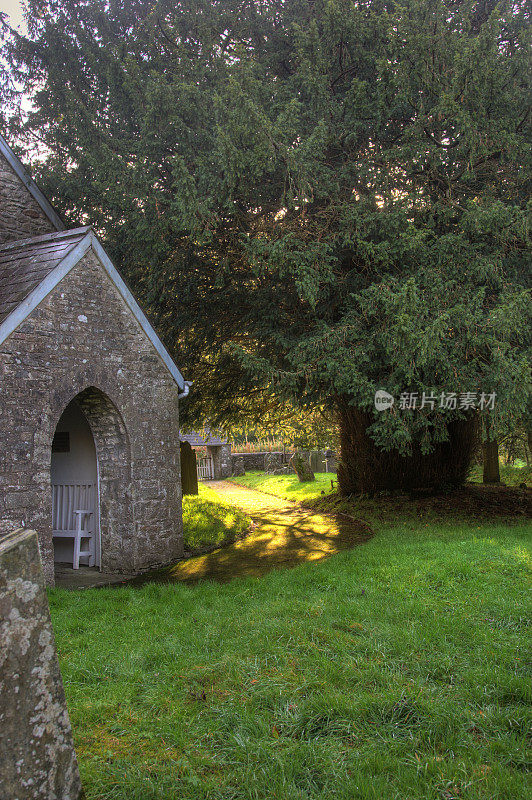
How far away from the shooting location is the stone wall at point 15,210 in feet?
32.3

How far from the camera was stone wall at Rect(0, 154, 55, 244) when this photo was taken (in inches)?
388

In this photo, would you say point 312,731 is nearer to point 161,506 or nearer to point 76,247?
point 161,506

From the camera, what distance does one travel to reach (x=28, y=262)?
7898mm

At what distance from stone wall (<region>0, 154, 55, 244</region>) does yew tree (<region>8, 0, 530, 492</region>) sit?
93 cm

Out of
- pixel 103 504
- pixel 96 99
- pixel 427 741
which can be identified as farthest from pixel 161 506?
pixel 96 99

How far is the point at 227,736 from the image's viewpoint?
3162 mm

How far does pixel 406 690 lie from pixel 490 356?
6.56 m

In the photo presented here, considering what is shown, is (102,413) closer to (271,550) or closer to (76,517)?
(76,517)

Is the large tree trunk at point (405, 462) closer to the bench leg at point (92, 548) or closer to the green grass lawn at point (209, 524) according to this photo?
the green grass lawn at point (209, 524)

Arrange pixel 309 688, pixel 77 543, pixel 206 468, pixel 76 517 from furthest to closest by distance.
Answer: pixel 206 468 < pixel 76 517 < pixel 77 543 < pixel 309 688

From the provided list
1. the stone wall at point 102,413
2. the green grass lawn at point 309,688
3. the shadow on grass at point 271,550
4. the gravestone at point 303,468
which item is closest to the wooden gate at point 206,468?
the gravestone at point 303,468

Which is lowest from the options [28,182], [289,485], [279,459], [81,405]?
[289,485]
